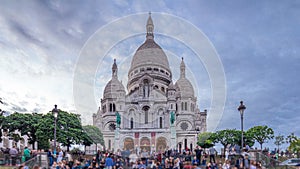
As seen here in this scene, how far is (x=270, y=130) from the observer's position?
57.2 meters

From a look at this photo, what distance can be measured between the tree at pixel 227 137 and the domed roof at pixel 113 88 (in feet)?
84.5

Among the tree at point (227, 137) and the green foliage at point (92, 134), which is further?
the tree at point (227, 137)

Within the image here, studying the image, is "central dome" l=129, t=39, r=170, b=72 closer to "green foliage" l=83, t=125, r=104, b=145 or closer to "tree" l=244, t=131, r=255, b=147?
"green foliage" l=83, t=125, r=104, b=145

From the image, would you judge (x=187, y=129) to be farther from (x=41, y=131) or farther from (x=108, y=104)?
(x=41, y=131)

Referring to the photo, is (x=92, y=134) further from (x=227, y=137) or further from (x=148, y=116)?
(x=227, y=137)

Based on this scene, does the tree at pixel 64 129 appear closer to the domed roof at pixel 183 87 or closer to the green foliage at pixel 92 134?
the green foliage at pixel 92 134

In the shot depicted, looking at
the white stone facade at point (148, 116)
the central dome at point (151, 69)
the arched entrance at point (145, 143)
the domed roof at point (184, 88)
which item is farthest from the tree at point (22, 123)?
the domed roof at point (184, 88)

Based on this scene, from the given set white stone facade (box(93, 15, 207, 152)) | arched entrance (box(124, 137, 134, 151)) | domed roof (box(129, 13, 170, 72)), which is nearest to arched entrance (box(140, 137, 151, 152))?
white stone facade (box(93, 15, 207, 152))

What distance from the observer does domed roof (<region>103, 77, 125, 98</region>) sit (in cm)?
7947

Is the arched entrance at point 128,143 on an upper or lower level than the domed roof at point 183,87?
lower

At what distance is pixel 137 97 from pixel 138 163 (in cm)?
5520

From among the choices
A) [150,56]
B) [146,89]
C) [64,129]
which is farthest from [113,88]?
[64,129]

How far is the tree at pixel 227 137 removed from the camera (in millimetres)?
60281

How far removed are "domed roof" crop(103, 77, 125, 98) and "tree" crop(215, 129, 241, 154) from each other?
84.5 ft
